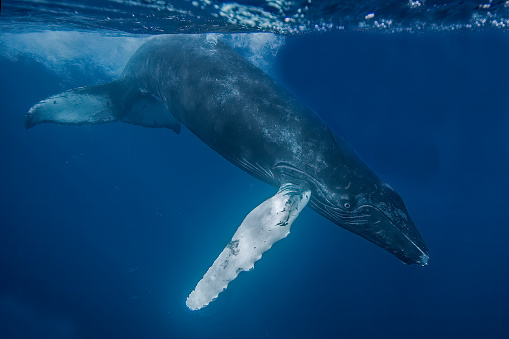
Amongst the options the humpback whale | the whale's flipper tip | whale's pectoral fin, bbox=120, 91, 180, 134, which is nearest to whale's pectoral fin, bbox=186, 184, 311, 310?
the humpback whale

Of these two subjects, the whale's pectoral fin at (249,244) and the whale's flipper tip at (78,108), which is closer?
the whale's pectoral fin at (249,244)

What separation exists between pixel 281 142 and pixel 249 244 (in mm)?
2370

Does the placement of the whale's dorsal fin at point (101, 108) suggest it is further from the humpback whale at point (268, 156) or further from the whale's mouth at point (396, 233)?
the whale's mouth at point (396, 233)

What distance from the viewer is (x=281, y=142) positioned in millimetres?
6168

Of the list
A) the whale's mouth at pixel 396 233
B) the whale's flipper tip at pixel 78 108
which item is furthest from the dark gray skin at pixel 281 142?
the whale's flipper tip at pixel 78 108

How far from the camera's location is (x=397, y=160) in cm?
2014

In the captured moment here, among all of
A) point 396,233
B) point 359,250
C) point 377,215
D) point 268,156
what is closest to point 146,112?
point 268,156

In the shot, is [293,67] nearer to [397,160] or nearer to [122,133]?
[397,160]

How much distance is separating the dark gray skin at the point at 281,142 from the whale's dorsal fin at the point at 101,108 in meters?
3.15

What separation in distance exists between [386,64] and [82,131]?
42.8 meters

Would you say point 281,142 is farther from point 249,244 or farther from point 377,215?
point 377,215

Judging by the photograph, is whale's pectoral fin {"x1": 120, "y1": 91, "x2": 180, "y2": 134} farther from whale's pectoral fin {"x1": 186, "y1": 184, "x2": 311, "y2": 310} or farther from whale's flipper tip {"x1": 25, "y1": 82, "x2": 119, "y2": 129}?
whale's pectoral fin {"x1": 186, "y1": 184, "x2": 311, "y2": 310}

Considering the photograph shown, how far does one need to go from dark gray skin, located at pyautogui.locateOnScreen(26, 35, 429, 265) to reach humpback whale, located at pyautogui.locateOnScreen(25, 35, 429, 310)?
0.07 ft

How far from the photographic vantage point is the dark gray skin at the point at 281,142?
18.6 ft
